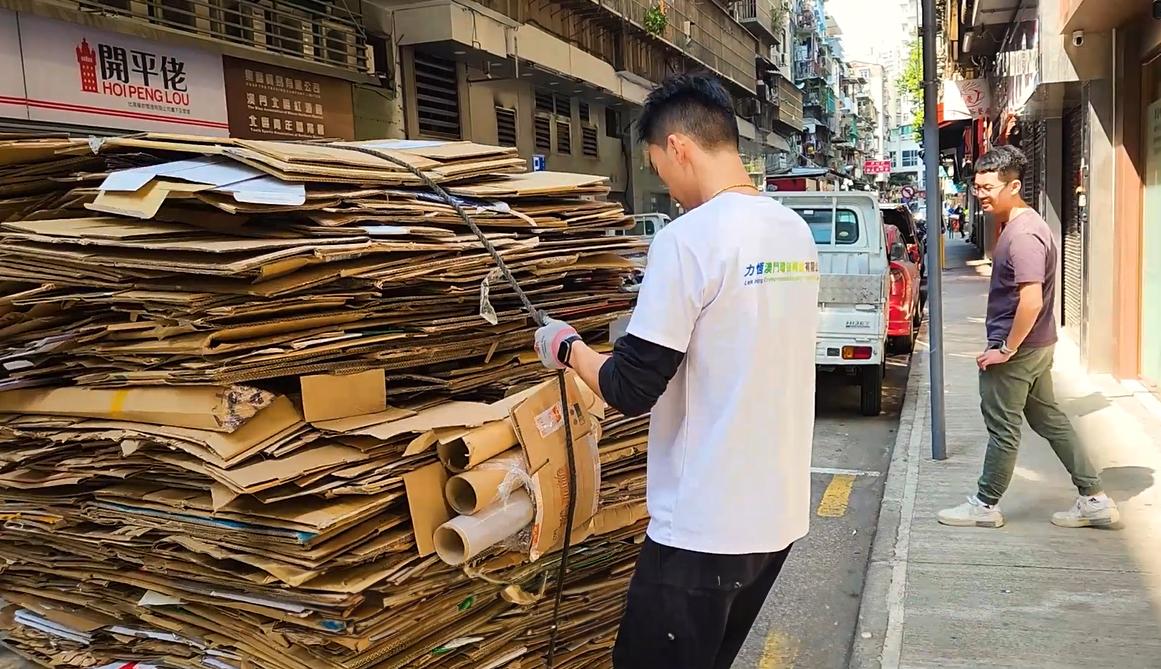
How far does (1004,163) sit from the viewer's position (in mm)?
4367

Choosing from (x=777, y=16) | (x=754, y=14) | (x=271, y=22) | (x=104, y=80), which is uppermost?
(x=777, y=16)

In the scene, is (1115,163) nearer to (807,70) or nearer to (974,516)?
(974,516)

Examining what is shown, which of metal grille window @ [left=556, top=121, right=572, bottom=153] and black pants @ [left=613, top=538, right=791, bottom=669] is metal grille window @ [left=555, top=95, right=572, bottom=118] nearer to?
metal grille window @ [left=556, top=121, right=572, bottom=153]

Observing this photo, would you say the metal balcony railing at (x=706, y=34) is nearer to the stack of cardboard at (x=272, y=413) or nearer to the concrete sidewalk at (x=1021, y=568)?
the concrete sidewalk at (x=1021, y=568)

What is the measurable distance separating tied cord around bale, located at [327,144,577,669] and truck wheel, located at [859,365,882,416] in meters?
5.72

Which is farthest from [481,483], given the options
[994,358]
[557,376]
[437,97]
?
[437,97]

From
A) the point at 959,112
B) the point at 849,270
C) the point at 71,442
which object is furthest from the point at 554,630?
the point at 959,112

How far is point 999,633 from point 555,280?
2307mm

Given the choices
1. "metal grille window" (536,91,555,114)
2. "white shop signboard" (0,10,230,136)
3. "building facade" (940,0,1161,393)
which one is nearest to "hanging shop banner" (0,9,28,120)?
"white shop signboard" (0,10,230,136)

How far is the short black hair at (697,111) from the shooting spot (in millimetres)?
2033

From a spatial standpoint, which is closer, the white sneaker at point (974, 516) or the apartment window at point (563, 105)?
the white sneaker at point (974, 516)

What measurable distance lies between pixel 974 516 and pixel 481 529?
3453 millimetres

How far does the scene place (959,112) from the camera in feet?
43.6

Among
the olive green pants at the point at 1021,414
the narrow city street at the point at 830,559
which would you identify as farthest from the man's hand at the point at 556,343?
the olive green pants at the point at 1021,414
